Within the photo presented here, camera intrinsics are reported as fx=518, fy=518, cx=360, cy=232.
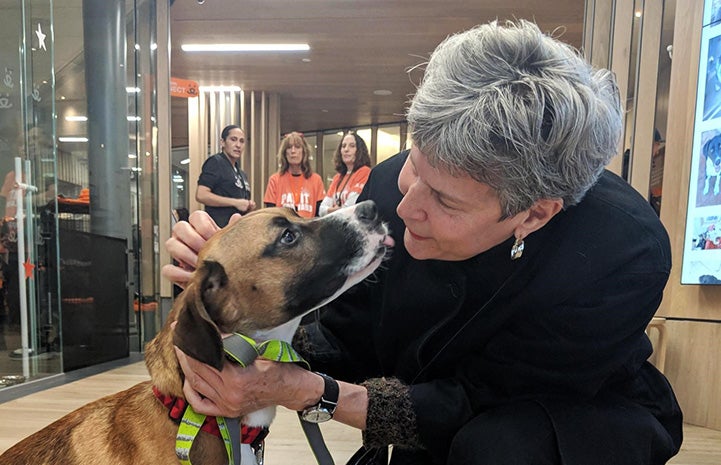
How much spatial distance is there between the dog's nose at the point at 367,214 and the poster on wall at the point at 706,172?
2293mm

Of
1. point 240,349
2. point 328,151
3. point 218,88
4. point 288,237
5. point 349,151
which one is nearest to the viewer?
point 240,349


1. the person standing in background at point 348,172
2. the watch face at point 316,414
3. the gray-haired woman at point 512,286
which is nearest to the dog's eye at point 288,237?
the gray-haired woman at point 512,286

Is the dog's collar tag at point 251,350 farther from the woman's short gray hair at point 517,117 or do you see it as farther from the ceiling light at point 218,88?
the ceiling light at point 218,88

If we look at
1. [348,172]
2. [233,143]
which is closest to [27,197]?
[233,143]

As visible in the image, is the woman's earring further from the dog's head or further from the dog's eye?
the dog's eye

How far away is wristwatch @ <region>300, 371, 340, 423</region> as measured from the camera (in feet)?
4.18

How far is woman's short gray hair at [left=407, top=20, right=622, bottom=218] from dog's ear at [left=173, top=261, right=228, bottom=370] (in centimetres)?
62

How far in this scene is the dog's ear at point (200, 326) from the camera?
1.10 metres

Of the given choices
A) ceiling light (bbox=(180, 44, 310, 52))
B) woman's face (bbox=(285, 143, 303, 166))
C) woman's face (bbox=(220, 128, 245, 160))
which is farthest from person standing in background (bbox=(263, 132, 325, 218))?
ceiling light (bbox=(180, 44, 310, 52))

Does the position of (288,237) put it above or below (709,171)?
below

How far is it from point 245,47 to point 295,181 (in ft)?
11.8

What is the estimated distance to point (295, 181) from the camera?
5516 mm

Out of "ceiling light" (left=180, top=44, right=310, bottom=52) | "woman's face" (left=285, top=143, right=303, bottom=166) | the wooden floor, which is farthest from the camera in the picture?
"ceiling light" (left=180, top=44, right=310, bottom=52)

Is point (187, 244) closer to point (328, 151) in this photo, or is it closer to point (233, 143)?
point (233, 143)
